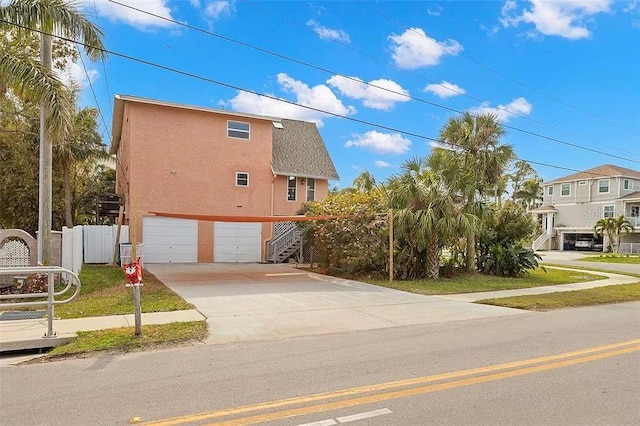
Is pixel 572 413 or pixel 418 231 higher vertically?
pixel 418 231

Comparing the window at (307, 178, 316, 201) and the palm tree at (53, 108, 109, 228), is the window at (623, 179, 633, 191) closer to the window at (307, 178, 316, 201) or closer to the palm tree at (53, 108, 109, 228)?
the window at (307, 178, 316, 201)

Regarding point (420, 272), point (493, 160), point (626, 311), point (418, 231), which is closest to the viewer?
point (626, 311)

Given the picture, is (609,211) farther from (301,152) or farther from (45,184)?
(45,184)

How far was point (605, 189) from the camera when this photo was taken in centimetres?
4584

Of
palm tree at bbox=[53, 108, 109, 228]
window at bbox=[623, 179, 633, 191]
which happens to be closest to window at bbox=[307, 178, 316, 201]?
palm tree at bbox=[53, 108, 109, 228]

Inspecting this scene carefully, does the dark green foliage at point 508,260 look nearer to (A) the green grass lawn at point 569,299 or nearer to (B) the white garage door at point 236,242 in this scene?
(A) the green grass lawn at point 569,299

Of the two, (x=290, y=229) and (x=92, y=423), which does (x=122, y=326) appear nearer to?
(x=92, y=423)

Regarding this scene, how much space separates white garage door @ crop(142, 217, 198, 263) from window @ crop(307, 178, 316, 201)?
638 centimetres

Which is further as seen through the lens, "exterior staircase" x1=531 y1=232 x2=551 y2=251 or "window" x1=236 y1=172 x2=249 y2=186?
"exterior staircase" x1=531 y1=232 x2=551 y2=251

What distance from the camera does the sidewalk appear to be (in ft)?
21.3

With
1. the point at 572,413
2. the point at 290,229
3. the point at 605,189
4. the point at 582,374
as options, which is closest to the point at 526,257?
the point at 290,229

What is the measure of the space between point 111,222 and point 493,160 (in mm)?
25596

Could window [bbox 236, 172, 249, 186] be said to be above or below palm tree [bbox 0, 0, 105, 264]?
below

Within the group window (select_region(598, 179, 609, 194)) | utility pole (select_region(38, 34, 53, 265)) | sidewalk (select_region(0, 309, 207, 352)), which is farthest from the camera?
window (select_region(598, 179, 609, 194))
